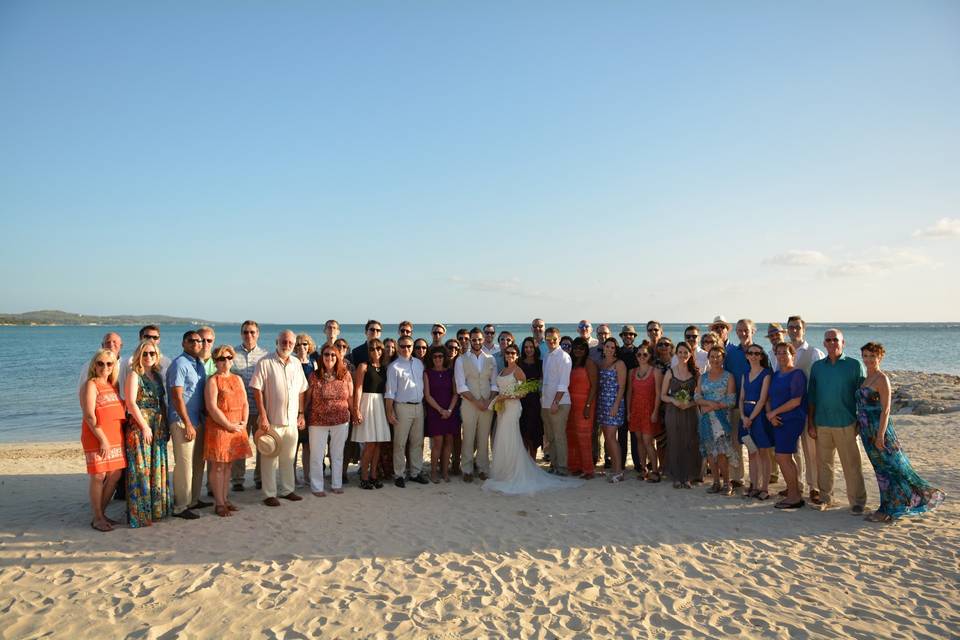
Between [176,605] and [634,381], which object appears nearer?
[176,605]

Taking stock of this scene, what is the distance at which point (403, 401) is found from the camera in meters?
7.32

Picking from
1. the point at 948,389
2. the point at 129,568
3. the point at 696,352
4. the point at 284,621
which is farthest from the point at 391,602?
the point at 948,389

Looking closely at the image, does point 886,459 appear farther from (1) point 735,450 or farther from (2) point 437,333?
(2) point 437,333

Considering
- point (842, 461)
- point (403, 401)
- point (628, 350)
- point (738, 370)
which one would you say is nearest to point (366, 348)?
point (403, 401)

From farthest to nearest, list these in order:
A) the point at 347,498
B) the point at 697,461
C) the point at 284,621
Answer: the point at 697,461 < the point at 347,498 < the point at 284,621

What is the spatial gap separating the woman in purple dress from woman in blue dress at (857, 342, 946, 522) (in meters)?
4.91

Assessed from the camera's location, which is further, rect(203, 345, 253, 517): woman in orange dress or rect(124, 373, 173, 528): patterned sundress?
rect(203, 345, 253, 517): woman in orange dress

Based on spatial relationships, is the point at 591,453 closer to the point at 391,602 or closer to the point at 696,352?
the point at 696,352

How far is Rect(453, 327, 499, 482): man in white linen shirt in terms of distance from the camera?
24.9 ft

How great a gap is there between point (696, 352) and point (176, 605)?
6.91 metres

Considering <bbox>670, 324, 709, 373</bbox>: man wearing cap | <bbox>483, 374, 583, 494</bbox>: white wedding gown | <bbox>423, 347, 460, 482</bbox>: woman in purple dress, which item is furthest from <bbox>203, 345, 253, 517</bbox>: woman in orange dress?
<bbox>670, 324, 709, 373</bbox>: man wearing cap

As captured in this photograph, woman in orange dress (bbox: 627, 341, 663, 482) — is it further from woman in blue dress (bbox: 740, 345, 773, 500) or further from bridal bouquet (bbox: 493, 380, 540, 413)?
bridal bouquet (bbox: 493, 380, 540, 413)

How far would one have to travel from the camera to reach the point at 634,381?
7.65 m

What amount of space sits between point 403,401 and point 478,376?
1.10 metres
